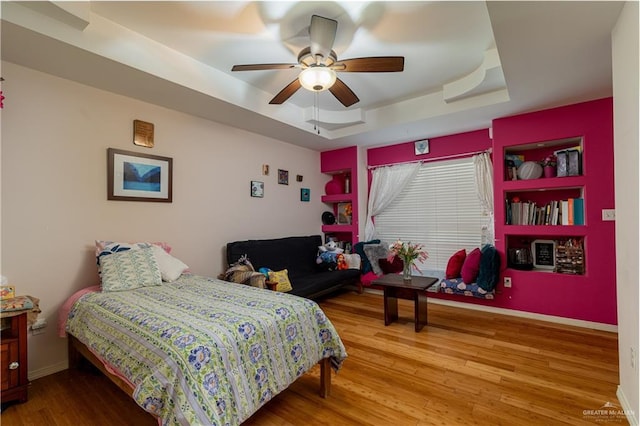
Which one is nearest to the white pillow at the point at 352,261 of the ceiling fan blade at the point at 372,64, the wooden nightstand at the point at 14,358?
the ceiling fan blade at the point at 372,64

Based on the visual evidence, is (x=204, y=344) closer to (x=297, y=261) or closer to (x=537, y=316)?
(x=297, y=261)

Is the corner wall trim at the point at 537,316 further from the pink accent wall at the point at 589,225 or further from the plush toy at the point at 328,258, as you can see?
the plush toy at the point at 328,258

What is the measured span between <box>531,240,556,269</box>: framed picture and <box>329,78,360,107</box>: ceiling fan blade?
2.97m

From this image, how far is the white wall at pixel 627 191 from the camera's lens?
1.50 meters

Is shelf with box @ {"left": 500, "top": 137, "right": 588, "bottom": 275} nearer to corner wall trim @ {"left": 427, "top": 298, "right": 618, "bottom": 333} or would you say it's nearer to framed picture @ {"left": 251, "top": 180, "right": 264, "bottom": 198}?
corner wall trim @ {"left": 427, "top": 298, "right": 618, "bottom": 333}

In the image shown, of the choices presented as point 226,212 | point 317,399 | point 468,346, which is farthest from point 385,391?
point 226,212

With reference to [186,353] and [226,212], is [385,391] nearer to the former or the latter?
[186,353]

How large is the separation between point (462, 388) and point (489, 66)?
8.85 ft

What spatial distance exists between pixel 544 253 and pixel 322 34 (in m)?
3.62

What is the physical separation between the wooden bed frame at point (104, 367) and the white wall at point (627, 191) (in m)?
Result: 1.70

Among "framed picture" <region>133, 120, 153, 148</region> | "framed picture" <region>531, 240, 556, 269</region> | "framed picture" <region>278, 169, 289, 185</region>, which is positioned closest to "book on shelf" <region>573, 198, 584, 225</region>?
"framed picture" <region>531, 240, 556, 269</region>

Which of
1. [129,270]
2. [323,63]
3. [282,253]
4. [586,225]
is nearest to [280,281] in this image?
[282,253]

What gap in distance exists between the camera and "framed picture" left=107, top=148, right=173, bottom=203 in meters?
2.64

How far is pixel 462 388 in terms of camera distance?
80.0 inches
